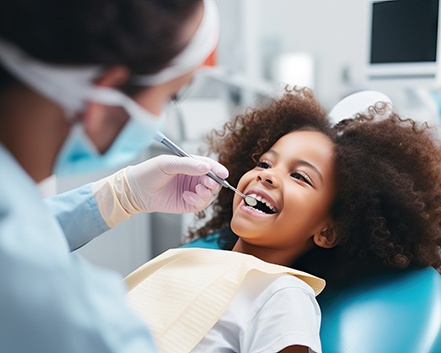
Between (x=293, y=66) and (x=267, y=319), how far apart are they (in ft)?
8.88

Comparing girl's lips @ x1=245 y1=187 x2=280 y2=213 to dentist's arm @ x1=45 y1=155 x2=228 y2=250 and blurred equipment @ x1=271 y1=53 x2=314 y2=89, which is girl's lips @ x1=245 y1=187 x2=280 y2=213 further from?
blurred equipment @ x1=271 y1=53 x2=314 y2=89

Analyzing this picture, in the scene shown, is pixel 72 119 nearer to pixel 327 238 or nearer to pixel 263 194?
pixel 263 194

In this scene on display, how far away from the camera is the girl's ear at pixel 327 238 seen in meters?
1.37

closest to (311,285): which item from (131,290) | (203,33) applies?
(131,290)

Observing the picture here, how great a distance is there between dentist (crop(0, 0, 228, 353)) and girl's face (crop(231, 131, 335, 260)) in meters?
0.67

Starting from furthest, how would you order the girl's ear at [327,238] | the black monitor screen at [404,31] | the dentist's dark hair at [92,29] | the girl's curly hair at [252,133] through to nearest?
the black monitor screen at [404,31], the girl's curly hair at [252,133], the girl's ear at [327,238], the dentist's dark hair at [92,29]

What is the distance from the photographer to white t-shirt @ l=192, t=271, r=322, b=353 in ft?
3.31

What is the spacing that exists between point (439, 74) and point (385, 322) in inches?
65.4

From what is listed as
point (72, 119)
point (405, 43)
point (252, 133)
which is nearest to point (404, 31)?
point (405, 43)

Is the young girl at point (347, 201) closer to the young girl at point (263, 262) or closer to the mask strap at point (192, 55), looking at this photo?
the young girl at point (263, 262)

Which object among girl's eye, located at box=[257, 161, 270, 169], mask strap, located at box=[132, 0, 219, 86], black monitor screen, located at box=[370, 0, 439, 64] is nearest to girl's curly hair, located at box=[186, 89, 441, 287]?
girl's eye, located at box=[257, 161, 270, 169]

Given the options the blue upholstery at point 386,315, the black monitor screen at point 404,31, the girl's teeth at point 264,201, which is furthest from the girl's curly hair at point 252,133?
the black monitor screen at point 404,31

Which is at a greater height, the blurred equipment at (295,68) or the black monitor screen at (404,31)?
the black monitor screen at (404,31)

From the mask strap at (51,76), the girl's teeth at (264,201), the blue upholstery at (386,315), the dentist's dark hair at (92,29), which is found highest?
the dentist's dark hair at (92,29)
